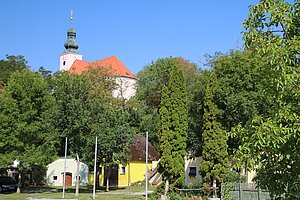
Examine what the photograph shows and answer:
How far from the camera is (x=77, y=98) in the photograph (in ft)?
101

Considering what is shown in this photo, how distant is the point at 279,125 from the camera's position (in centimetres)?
528

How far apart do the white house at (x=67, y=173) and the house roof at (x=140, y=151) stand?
17.5ft

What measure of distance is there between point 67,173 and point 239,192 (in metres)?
26.6

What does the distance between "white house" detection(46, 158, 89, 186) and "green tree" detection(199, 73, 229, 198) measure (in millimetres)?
22153

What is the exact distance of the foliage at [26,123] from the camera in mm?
31156

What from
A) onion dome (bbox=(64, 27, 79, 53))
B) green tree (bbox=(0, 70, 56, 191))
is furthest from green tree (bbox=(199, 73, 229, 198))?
onion dome (bbox=(64, 27, 79, 53))

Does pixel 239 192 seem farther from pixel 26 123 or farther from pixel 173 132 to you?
Answer: pixel 26 123

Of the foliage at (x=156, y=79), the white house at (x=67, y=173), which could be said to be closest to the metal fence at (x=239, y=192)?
the white house at (x=67, y=173)

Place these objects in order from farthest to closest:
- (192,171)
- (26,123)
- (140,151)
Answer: (140,151), (192,171), (26,123)

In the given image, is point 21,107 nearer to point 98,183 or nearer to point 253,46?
point 98,183

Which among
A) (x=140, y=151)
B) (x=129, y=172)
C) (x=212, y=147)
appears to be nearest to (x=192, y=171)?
(x=129, y=172)

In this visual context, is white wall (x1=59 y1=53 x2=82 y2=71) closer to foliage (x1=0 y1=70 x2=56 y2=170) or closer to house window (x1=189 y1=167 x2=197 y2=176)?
foliage (x1=0 y1=70 x2=56 y2=170)

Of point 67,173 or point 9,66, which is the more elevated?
point 9,66

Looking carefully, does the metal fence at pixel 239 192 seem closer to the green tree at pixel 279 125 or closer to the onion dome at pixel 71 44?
the green tree at pixel 279 125
